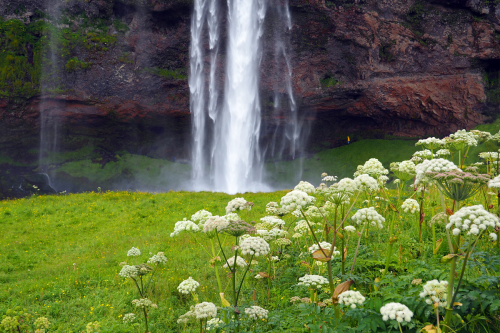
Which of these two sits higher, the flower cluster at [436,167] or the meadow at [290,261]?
the flower cluster at [436,167]

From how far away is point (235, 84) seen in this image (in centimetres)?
3872

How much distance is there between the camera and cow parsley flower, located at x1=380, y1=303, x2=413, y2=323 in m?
2.27

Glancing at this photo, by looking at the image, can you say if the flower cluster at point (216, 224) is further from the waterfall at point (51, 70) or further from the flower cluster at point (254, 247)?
the waterfall at point (51, 70)

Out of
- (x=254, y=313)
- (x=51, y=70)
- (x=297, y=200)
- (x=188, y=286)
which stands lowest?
(x=188, y=286)

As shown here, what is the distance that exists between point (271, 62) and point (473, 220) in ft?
126

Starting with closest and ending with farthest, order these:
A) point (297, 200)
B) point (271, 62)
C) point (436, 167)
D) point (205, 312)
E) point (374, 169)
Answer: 1. point (436, 167)
2. point (205, 312)
3. point (297, 200)
4. point (374, 169)
5. point (271, 62)

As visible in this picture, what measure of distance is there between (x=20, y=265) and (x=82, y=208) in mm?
6837

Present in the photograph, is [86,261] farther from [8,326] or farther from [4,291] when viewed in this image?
[8,326]

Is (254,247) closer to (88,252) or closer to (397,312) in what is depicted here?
(397,312)

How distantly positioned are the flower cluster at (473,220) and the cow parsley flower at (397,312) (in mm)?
680

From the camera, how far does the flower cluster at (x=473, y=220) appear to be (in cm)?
219

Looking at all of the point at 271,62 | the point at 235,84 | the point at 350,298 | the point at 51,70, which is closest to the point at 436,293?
the point at 350,298

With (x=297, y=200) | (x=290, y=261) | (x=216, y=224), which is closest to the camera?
(x=297, y=200)

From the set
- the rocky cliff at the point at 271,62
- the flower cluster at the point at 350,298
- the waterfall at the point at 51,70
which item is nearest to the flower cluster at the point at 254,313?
the flower cluster at the point at 350,298
